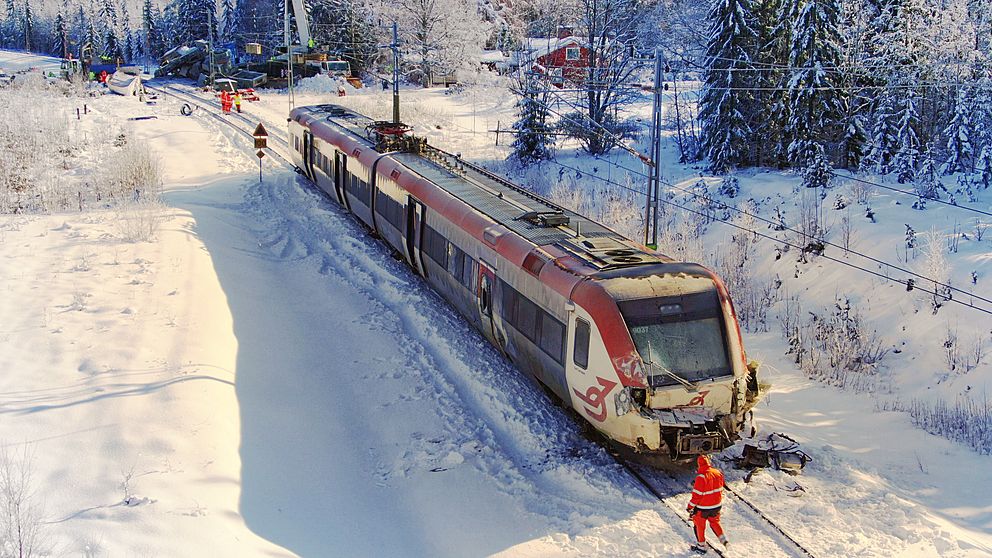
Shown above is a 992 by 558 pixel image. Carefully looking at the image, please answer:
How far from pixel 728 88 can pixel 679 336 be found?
22495mm

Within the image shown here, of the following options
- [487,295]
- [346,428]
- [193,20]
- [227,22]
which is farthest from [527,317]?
[227,22]

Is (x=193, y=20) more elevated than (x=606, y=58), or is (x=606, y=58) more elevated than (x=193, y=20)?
(x=193, y=20)

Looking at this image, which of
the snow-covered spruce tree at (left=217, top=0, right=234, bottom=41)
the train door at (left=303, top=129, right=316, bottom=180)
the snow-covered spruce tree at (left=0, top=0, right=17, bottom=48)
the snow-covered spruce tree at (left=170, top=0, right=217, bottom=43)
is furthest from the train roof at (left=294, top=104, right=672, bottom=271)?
the snow-covered spruce tree at (left=0, top=0, right=17, bottom=48)

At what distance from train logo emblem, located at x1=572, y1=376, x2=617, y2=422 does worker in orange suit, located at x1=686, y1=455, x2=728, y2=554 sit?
1773 millimetres

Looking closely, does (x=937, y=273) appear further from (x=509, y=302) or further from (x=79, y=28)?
(x=79, y=28)

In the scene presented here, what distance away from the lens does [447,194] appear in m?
17.3

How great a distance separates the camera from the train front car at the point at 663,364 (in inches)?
429

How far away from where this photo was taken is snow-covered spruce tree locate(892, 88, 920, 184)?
26359 millimetres

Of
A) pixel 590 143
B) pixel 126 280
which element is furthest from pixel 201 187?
pixel 590 143

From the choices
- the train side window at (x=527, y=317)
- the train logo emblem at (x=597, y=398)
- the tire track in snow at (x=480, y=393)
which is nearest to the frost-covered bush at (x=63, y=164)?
the tire track in snow at (x=480, y=393)

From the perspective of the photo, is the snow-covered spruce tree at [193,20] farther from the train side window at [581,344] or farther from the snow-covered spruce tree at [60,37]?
the train side window at [581,344]

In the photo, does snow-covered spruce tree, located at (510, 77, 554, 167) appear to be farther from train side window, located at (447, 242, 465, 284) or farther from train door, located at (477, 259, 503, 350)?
train door, located at (477, 259, 503, 350)

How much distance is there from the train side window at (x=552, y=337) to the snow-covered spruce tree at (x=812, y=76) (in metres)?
20.1

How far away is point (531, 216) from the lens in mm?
14938
